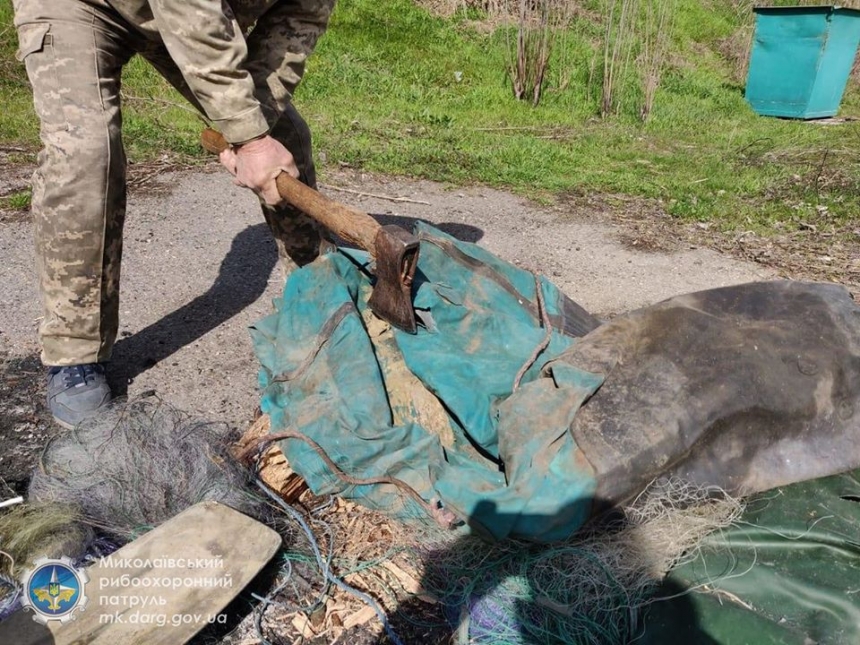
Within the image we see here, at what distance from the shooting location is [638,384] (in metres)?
2.02

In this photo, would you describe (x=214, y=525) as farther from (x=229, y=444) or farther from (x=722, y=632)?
(x=722, y=632)

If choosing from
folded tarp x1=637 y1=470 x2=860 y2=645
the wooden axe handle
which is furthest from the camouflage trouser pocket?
folded tarp x1=637 y1=470 x2=860 y2=645

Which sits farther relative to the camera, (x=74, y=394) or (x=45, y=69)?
(x=74, y=394)

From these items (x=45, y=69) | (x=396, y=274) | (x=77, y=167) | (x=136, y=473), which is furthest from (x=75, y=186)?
(x=396, y=274)

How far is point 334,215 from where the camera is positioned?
2.42 metres

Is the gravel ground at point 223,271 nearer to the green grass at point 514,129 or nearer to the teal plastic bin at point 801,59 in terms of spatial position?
the green grass at point 514,129

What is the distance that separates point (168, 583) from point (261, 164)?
54.0 inches

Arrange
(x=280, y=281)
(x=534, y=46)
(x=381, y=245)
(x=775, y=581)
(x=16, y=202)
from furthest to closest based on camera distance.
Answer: (x=534, y=46) → (x=16, y=202) → (x=280, y=281) → (x=381, y=245) → (x=775, y=581)

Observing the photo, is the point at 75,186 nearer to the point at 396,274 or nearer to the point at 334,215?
the point at 334,215

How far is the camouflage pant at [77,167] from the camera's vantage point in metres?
2.31

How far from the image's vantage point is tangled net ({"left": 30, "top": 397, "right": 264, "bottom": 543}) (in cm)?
202

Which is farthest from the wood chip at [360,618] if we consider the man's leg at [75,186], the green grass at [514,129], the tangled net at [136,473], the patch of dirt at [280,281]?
the green grass at [514,129]

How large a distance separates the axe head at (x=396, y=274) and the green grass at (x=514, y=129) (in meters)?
3.30

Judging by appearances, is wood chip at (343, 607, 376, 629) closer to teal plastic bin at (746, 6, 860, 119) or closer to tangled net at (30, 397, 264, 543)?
tangled net at (30, 397, 264, 543)
